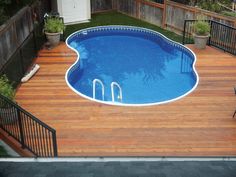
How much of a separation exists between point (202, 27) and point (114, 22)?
5.49 m

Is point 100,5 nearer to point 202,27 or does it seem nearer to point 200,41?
point 200,41

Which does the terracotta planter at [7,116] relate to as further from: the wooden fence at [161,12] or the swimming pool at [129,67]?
the wooden fence at [161,12]

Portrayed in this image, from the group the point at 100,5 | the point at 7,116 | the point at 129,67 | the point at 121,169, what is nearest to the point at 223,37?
the point at 129,67

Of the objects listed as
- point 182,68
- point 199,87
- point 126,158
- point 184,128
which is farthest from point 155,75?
point 126,158

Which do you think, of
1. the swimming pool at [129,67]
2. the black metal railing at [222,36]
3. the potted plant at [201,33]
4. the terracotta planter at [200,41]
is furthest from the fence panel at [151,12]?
the terracotta planter at [200,41]

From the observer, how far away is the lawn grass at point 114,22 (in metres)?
15.5

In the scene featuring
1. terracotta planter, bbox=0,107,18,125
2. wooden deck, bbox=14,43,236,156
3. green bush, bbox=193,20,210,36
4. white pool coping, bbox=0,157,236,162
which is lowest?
wooden deck, bbox=14,43,236,156

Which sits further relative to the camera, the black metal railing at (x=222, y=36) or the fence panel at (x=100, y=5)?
the fence panel at (x=100, y=5)

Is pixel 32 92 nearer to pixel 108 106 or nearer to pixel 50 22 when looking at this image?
pixel 108 106

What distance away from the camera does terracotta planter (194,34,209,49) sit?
1293 centimetres

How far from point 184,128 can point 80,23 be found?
1049 cm

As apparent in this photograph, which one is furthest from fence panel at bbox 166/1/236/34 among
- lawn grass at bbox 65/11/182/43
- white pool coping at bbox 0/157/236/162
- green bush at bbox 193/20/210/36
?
white pool coping at bbox 0/157/236/162

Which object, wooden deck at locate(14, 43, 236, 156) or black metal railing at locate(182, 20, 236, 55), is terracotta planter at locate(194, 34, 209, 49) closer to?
black metal railing at locate(182, 20, 236, 55)

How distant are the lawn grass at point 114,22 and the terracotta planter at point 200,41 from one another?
5.24ft
